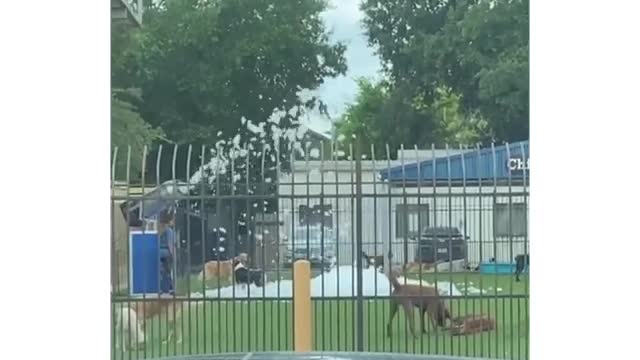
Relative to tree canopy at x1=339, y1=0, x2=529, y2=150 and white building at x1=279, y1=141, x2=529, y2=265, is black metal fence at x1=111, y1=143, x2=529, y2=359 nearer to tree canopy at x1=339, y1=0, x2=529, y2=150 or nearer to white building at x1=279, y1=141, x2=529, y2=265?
white building at x1=279, y1=141, x2=529, y2=265

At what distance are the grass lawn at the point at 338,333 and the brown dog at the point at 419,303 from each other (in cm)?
12

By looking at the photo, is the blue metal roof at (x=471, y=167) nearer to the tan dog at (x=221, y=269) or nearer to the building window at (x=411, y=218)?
the building window at (x=411, y=218)

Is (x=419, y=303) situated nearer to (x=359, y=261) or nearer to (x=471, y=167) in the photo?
(x=359, y=261)

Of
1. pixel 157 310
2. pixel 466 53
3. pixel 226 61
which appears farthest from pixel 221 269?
pixel 466 53

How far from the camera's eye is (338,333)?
9312 millimetres

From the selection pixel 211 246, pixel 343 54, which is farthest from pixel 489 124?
pixel 211 246

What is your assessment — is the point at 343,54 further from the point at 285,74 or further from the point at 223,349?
the point at 223,349

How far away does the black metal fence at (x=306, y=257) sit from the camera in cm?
868

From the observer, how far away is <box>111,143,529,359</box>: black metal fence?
8680 mm

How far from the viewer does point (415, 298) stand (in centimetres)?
902

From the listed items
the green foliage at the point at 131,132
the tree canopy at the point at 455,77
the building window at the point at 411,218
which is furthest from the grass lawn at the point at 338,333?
the tree canopy at the point at 455,77

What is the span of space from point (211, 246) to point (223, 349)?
4.44 feet

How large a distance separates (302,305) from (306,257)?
1.60m

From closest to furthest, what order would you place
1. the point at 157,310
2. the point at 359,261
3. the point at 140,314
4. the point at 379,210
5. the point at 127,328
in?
1. the point at 359,261
2. the point at 127,328
3. the point at 140,314
4. the point at 157,310
5. the point at 379,210
